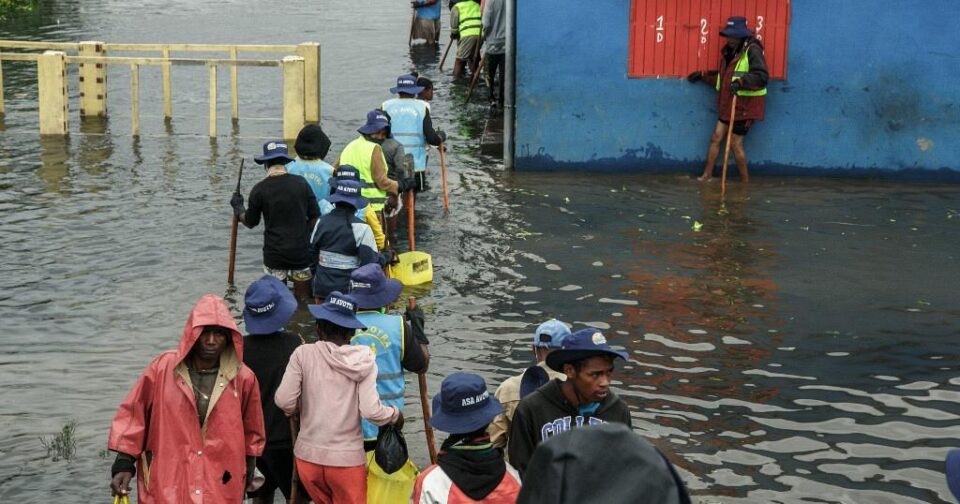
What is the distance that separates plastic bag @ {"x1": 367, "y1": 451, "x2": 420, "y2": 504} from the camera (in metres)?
6.79

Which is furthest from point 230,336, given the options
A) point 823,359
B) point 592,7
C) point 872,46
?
point 872,46

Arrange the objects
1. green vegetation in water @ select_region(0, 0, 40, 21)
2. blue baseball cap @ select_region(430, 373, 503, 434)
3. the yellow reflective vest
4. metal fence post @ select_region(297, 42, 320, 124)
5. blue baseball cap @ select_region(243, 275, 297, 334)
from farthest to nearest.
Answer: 1. green vegetation in water @ select_region(0, 0, 40, 21)
2. metal fence post @ select_region(297, 42, 320, 124)
3. the yellow reflective vest
4. blue baseball cap @ select_region(243, 275, 297, 334)
5. blue baseball cap @ select_region(430, 373, 503, 434)

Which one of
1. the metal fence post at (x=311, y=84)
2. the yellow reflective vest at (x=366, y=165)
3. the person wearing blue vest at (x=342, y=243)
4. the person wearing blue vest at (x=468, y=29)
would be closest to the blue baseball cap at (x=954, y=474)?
the person wearing blue vest at (x=342, y=243)

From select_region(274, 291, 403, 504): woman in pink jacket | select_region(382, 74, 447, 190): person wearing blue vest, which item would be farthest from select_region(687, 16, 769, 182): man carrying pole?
select_region(274, 291, 403, 504): woman in pink jacket

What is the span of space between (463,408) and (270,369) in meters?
1.60

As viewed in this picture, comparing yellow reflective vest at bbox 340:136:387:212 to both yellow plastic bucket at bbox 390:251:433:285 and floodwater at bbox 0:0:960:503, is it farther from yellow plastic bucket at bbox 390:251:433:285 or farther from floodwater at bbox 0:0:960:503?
floodwater at bbox 0:0:960:503

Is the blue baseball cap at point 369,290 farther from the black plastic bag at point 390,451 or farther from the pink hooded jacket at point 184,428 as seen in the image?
the pink hooded jacket at point 184,428

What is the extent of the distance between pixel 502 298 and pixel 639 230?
2.73m

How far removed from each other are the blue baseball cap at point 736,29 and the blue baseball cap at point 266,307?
9.23 m

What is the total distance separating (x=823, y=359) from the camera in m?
10.1

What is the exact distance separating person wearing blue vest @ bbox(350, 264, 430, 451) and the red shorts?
38 centimetres

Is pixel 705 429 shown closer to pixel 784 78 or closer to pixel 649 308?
pixel 649 308

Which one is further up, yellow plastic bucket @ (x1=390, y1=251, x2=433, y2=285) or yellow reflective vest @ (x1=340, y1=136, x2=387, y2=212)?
yellow reflective vest @ (x1=340, y1=136, x2=387, y2=212)

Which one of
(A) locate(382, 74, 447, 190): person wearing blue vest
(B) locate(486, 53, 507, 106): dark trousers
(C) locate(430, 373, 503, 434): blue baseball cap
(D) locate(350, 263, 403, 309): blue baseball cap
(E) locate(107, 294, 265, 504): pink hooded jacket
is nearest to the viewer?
(C) locate(430, 373, 503, 434): blue baseball cap
